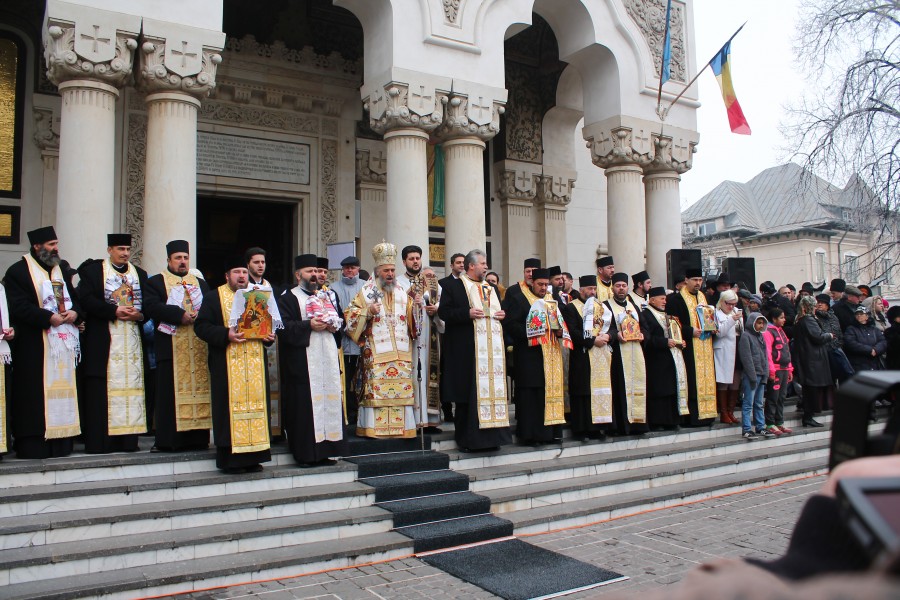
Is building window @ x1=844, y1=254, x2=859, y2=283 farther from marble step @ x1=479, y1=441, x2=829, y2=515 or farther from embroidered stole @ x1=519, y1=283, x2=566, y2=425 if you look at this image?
embroidered stole @ x1=519, y1=283, x2=566, y2=425

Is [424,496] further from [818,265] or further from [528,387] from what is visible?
Result: [818,265]

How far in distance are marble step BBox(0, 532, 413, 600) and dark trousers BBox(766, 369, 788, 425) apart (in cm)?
659

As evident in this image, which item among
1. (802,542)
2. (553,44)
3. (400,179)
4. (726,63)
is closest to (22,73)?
(400,179)

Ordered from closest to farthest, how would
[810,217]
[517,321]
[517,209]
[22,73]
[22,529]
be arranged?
1. [22,529]
2. [517,321]
3. [22,73]
4. [517,209]
5. [810,217]

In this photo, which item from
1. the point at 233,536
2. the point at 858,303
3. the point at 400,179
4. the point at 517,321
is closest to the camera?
the point at 233,536

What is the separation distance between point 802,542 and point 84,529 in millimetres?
5236

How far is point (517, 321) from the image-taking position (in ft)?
27.8

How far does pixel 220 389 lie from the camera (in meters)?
6.43

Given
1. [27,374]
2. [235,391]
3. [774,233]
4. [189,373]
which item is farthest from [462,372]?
[774,233]

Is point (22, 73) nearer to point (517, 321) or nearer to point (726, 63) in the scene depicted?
point (517, 321)

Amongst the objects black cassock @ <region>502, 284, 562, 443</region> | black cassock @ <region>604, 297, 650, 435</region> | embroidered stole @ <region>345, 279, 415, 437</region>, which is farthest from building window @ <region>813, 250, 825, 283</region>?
embroidered stole @ <region>345, 279, 415, 437</region>

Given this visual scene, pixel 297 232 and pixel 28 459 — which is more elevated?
pixel 297 232

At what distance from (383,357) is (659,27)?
9.06m

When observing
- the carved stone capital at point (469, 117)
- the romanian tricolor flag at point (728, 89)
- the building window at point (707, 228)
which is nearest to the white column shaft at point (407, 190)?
the carved stone capital at point (469, 117)
